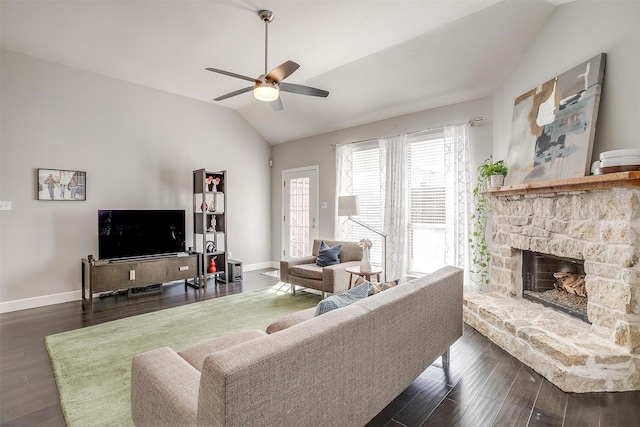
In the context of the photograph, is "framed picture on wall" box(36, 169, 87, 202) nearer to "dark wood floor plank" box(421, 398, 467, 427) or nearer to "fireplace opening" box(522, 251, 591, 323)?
"dark wood floor plank" box(421, 398, 467, 427)

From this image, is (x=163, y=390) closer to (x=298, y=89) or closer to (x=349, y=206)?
(x=298, y=89)

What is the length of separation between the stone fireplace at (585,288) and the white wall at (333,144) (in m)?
1.25

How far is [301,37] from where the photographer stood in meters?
3.64

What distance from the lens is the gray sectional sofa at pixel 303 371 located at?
1062 millimetres

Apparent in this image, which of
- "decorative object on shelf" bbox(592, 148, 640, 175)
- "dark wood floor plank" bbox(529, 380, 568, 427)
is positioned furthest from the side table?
"decorative object on shelf" bbox(592, 148, 640, 175)

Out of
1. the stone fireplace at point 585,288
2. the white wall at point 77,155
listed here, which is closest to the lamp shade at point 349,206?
the stone fireplace at point 585,288

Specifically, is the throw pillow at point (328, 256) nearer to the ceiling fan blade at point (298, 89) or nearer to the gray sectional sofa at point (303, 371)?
the ceiling fan blade at point (298, 89)

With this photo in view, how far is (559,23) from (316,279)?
12.9ft

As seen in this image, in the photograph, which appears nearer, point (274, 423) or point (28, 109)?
point (274, 423)

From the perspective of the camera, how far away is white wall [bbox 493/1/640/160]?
2494 millimetres

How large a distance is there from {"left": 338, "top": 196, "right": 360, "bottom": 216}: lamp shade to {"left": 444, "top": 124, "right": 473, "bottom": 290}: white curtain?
1.31m

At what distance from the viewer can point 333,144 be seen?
601cm

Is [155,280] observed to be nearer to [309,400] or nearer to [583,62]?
[309,400]

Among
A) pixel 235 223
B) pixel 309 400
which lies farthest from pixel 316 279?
pixel 309 400
